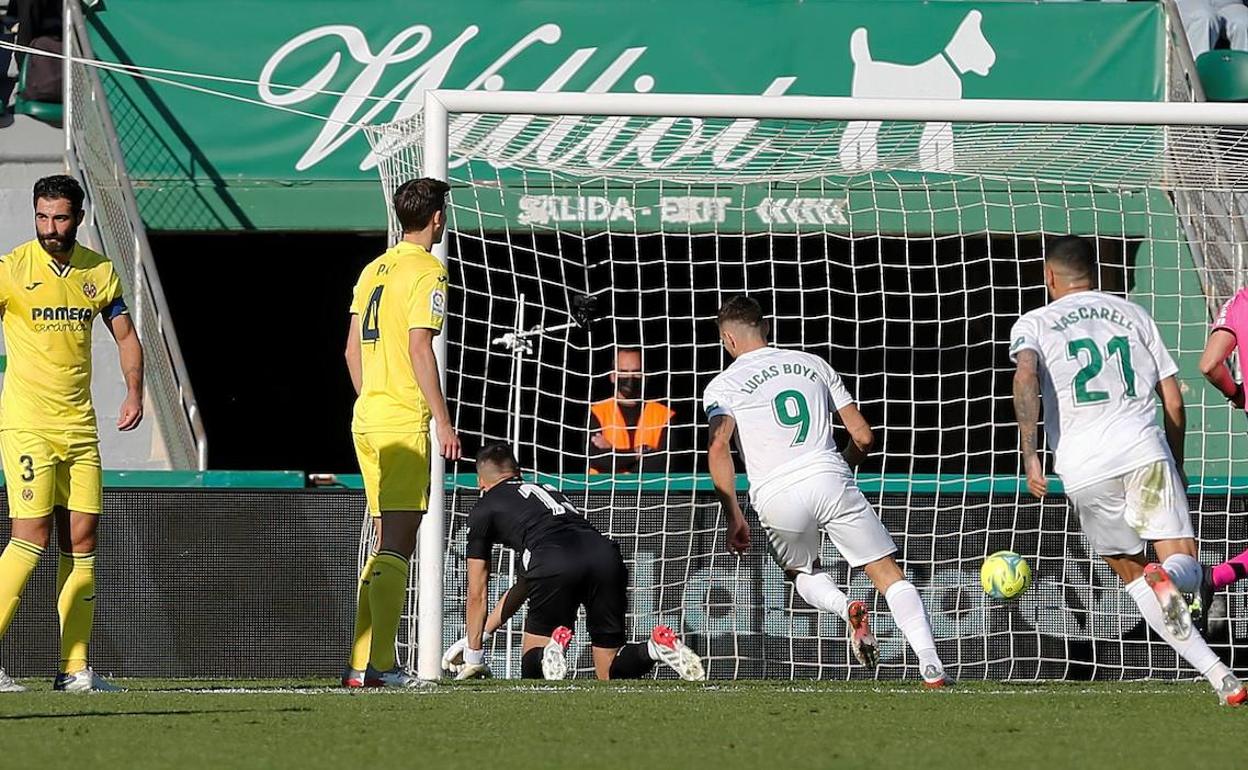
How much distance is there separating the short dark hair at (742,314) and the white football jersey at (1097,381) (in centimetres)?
144

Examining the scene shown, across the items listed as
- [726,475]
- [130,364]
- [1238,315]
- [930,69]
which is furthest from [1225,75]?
[130,364]

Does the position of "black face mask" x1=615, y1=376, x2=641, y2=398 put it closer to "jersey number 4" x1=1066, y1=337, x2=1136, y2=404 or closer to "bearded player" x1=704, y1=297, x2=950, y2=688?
"bearded player" x1=704, y1=297, x2=950, y2=688

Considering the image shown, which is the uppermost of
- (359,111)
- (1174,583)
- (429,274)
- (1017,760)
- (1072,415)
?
(359,111)

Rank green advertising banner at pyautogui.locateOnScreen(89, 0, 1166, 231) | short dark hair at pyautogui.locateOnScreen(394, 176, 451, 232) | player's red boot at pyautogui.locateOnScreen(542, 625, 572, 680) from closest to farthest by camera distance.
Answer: short dark hair at pyautogui.locateOnScreen(394, 176, 451, 232) → player's red boot at pyautogui.locateOnScreen(542, 625, 572, 680) → green advertising banner at pyautogui.locateOnScreen(89, 0, 1166, 231)

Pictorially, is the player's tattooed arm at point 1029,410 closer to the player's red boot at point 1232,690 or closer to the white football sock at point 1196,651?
the white football sock at point 1196,651

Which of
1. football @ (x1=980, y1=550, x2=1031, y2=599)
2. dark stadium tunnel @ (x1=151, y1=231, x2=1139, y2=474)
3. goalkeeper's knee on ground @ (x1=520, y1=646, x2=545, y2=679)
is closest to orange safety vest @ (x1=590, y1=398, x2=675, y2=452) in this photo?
goalkeeper's knee on ground @ (x1=520, y1=646, x2=545, y2=679)

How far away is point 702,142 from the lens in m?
12.5

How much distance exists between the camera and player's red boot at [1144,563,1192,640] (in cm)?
572

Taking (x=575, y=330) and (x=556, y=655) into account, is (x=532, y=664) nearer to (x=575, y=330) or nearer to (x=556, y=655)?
(x=556, y=655)

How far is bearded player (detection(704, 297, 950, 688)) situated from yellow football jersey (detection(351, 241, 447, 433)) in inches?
55.3

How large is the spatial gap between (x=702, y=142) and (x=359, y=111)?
257 cm

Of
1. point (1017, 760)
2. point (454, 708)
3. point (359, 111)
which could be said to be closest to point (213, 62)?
point (359, 111)

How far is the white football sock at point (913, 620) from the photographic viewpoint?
7184 mm

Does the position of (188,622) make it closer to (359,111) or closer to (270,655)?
(270,655)
